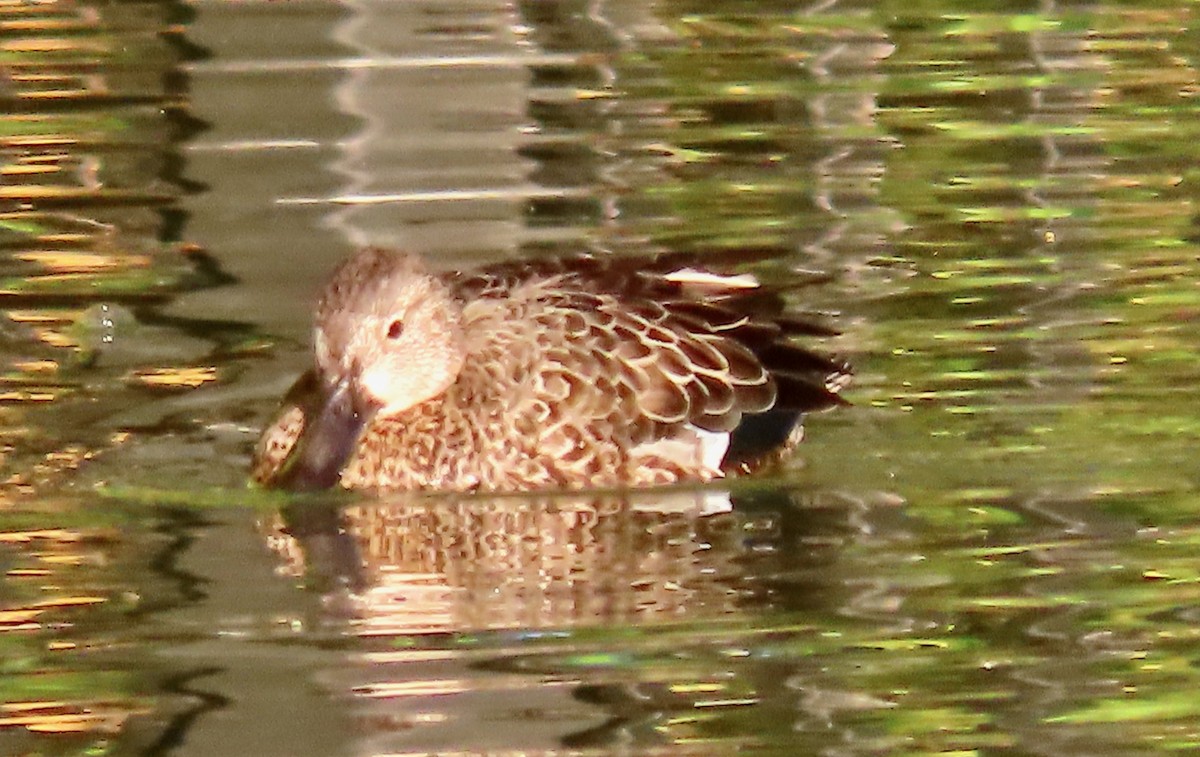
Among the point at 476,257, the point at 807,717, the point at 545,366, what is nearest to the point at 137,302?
the point at 476,257

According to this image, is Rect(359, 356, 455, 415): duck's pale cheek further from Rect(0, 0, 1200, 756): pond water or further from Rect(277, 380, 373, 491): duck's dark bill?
Rect(0, 0, 1200, 756): pond water

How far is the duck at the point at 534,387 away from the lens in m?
8.51

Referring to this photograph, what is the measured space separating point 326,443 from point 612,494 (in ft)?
2.55

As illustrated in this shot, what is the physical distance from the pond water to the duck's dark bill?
79 mm

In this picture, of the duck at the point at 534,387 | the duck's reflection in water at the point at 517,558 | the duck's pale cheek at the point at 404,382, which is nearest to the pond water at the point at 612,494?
the duck's reflection in water at the point at 517,558

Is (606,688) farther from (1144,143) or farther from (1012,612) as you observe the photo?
(1144,143)

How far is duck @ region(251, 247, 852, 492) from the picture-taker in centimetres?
851

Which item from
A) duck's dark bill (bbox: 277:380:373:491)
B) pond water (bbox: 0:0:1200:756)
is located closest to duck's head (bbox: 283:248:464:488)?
duck's dark bill (bbox: 277:380:373:491)

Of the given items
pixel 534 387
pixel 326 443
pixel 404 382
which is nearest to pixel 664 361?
pixel 534 387

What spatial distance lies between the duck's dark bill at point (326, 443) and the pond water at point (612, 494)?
0.08 m

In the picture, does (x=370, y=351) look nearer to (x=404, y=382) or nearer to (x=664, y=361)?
(x=404, y=382)

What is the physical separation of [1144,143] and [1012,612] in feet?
17.0

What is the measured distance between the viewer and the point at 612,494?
8.48 m

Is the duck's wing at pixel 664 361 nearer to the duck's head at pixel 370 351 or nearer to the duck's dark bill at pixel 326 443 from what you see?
the duck's head at pixel 370 351
